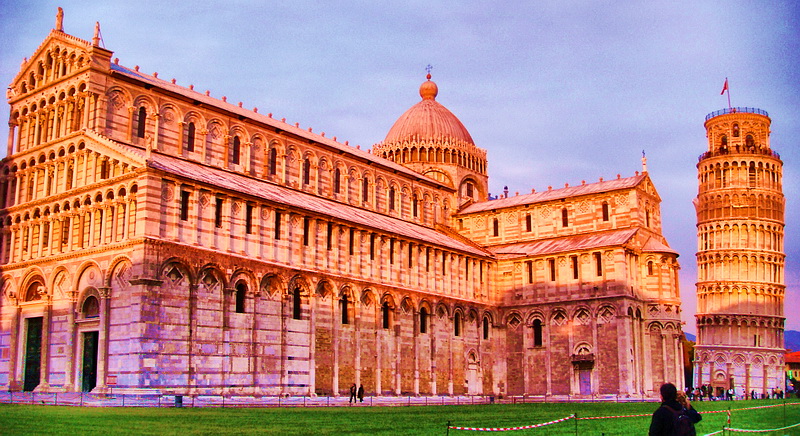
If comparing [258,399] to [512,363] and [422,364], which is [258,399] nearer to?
[422,364]

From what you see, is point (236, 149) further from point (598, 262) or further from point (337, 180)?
point (598, 262)

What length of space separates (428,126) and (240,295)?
36489mm

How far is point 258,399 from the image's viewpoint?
39.8 metres

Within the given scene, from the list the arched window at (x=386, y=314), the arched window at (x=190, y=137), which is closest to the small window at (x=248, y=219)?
the arched window at (x=190, y=137)

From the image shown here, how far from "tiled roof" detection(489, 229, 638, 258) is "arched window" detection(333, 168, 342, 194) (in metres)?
13.7

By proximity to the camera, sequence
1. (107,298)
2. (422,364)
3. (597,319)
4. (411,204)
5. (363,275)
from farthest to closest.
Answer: (411,204) < (597,319) < (422,364) < (363,275) < (107,298)

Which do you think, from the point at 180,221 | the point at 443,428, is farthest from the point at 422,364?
the point at 443,428

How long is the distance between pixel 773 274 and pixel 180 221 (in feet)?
237

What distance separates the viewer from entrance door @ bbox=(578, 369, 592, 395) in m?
57.4

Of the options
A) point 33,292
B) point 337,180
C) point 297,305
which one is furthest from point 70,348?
point 337,180

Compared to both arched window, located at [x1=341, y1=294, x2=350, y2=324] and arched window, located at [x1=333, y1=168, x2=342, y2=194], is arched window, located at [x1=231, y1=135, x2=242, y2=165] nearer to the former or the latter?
arched window, located at [x1=333, y1=168, x2=342, y2=194]

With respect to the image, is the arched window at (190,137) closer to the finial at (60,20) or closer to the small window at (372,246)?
the finial at (60,20)

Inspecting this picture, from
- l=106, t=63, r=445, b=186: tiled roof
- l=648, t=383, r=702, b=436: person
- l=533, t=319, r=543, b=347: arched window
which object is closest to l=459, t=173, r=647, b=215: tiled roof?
l=106, t=63, r=445, b=186: tiled roof

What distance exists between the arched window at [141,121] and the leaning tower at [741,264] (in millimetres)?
65775
